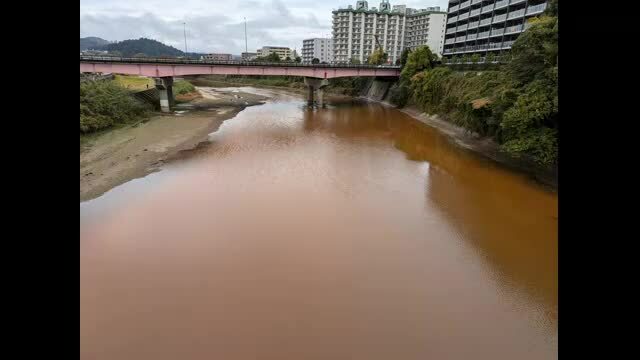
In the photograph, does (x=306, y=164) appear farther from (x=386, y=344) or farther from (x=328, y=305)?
(x=386, y=344)

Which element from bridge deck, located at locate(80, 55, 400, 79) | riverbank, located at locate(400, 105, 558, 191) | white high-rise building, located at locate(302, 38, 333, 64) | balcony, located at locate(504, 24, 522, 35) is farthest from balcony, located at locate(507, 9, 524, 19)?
white high-rise building, located at locate(302, 38, 333, 64)

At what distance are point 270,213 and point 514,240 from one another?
7160 mm

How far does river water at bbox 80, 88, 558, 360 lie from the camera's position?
6.98 metres

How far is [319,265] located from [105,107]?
Result: 821 inches

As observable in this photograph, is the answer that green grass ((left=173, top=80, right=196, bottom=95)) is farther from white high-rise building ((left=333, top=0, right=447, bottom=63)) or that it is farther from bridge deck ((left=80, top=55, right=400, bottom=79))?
white high-rise building ((left=333, top=0, right=447, bottom=63))

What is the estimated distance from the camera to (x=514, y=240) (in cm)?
1070

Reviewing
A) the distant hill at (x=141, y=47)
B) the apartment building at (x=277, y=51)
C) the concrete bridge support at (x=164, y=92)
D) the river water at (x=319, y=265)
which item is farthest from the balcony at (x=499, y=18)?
the distant hill at (x=141, y=47)

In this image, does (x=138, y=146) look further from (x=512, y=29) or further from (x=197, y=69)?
(x=512, y=29)

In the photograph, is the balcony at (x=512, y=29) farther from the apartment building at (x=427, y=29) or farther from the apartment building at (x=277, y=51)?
the apartment building at (x=277, y=51)

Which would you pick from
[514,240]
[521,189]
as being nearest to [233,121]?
[521,189]

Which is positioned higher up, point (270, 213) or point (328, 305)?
point (270, 213)
